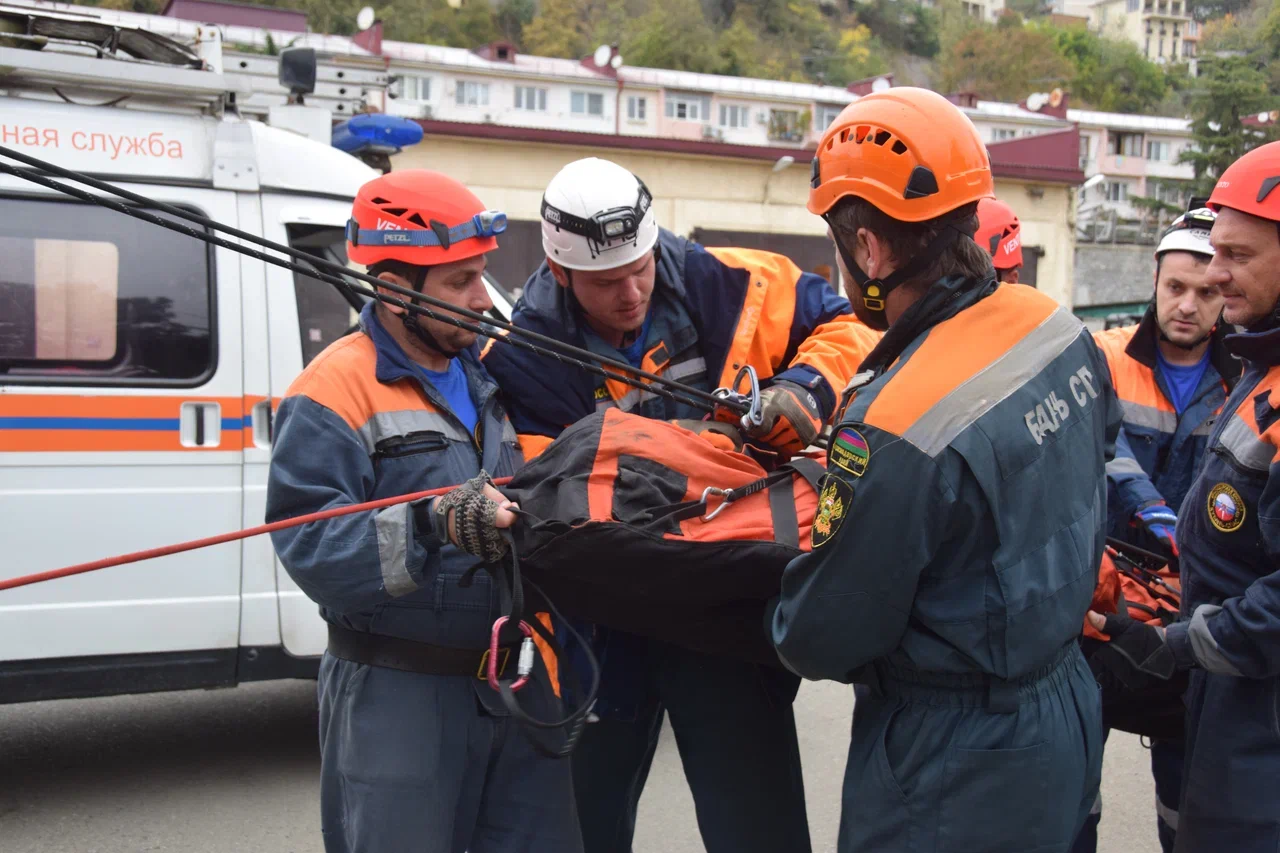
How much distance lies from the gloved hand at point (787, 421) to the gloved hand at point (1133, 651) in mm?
807

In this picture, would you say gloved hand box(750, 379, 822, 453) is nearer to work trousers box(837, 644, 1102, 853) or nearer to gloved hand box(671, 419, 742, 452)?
gloved hand box(671, 419, 742, 452)

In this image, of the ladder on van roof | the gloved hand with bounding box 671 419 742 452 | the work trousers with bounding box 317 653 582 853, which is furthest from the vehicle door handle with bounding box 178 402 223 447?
the gloved hand with bounding box 671 419 742 452

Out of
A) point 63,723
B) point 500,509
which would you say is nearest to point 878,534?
point 500,509

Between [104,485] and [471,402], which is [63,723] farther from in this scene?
[471,402]

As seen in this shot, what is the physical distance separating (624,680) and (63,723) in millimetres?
4113

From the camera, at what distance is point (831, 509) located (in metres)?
2.01

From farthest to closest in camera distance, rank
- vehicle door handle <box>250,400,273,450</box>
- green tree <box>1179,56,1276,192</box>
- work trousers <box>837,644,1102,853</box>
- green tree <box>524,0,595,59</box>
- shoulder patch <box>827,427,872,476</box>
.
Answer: green tree <box>524,0,595,59</box> < green tree <box>1179,56,1276,192</box> < vehicle door handle <box>250,400,273,450</box> < work trousers <box>837,644,1102,853</box> < shoulder patch <box>827,427,872,476</box>

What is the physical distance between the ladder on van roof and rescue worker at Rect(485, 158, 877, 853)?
7.93 feet

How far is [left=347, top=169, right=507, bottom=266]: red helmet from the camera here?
9.32ft

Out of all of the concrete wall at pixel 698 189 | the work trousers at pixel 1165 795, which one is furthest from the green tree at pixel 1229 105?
the concrete wall at pixel 698 189

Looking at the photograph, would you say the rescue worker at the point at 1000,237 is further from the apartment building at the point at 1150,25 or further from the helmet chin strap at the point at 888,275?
the apartment building at the point at 1150,25

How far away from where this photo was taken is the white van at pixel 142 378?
4566mm

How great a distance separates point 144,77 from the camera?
481cm

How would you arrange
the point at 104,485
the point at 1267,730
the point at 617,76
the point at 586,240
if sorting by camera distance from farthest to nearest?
the point at 617,76 → the point at 104,485 → the point at 586,240 → the point at 1267,730
